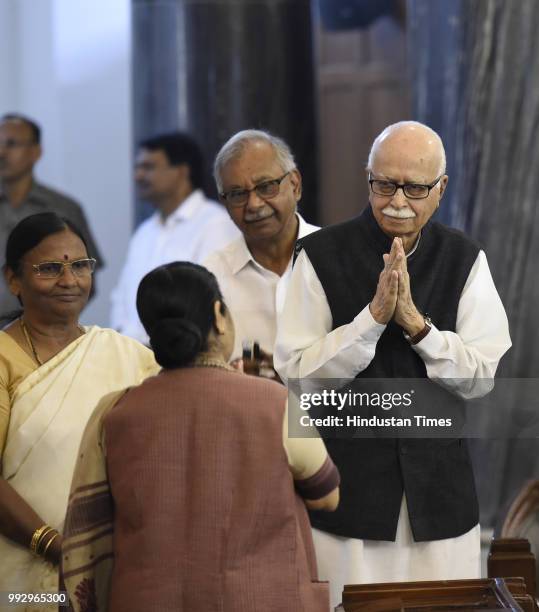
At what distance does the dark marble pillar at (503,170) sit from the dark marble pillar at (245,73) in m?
1.19

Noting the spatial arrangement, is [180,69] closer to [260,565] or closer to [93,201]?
[93,201]

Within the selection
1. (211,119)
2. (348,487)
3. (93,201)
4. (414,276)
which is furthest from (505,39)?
(93,201)

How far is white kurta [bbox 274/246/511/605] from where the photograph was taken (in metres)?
3.09

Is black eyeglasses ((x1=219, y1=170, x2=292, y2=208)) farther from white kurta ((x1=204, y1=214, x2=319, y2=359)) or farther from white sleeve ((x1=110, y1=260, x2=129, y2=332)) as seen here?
white sleeve ((x1=110, y1=260, x2=129, y2=332))

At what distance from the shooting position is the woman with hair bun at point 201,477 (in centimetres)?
258

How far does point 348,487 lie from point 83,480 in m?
0.75

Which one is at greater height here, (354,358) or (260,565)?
(354,358)

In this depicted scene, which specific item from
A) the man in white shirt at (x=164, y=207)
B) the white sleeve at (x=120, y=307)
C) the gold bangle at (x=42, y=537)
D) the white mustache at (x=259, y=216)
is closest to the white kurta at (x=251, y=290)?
the white mustache at (x=259, y=216)

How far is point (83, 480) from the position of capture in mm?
2680

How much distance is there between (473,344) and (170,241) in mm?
2779

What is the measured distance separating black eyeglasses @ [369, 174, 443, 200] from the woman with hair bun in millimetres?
625

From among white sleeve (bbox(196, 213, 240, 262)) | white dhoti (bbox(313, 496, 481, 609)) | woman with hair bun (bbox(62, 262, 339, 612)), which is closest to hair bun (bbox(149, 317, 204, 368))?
woman with hair bun (bbox(62, 262, 339, 612))

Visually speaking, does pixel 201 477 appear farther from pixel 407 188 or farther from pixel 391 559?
pixel 407 188

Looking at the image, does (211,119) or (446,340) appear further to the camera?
(211,119)
